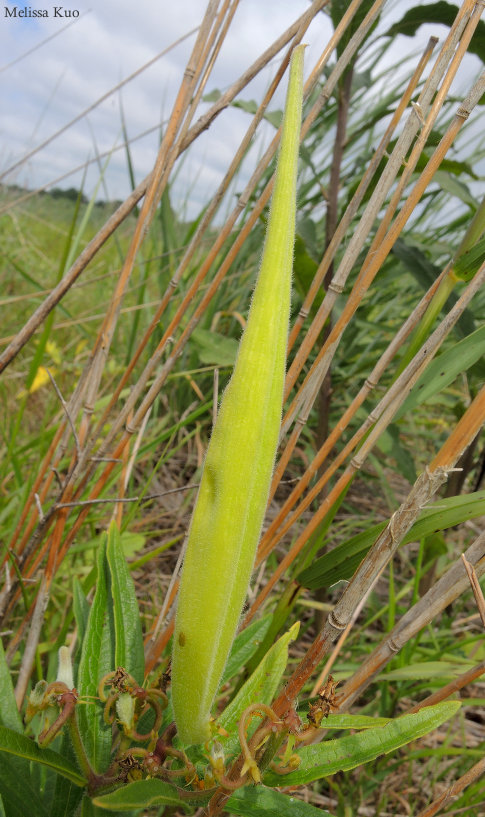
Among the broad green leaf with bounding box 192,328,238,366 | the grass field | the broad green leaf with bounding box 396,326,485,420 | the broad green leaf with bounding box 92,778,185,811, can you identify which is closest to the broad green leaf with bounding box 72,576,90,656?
the grass field

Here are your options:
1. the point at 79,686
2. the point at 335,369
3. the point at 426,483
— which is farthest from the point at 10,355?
the point at 335,369

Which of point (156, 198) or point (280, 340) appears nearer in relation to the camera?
point (280, 340)

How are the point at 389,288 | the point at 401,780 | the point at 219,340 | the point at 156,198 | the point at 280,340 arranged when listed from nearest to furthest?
the point at 280,340 < the point at 156,198 < the point at 401,780 < the point at 219,340 < the point at 389,288

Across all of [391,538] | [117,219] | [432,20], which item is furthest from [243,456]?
[432,20]

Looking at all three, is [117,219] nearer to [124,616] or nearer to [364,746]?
[124,616]

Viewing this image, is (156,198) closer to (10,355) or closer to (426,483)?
(10,355)

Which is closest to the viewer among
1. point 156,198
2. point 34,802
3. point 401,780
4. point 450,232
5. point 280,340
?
point 280,340
